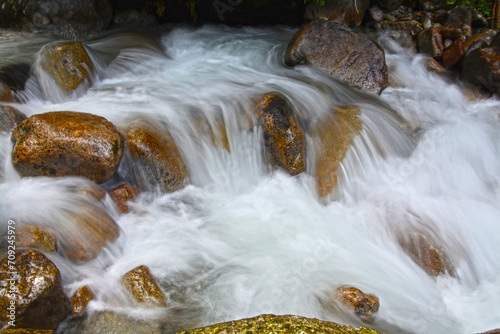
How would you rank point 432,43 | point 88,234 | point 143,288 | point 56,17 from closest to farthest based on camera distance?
point 143,288 < point 88,234 < point 56,17 < point 432,43

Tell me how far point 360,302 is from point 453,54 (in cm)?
655

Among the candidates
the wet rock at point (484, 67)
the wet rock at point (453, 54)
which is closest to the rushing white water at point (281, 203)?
the wet rock at point (484, 67)

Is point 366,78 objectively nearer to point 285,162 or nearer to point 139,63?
point 285,162

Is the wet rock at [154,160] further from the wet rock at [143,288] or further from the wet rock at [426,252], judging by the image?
the wet rock at [426,252]

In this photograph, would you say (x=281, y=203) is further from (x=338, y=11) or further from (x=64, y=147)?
(x=338, y=11)

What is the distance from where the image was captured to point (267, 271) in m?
4.42

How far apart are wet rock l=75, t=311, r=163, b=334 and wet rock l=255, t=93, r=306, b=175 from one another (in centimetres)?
289

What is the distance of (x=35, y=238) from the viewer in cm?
386

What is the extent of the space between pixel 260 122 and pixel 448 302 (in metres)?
3.28

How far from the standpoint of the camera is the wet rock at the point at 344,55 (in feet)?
24.0

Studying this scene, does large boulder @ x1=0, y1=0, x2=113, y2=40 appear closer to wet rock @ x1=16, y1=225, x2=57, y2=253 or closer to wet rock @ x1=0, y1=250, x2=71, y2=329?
wet rock @ x1=16, y1=225, x2=57, y2=253

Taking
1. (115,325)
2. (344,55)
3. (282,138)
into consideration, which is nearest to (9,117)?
(115,325)

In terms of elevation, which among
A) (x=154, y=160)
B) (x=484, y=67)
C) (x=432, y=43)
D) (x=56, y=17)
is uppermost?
(x=56, y=17)

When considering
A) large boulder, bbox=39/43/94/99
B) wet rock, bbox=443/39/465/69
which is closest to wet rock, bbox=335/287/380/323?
large boulder, bbox=39/43/94/99
